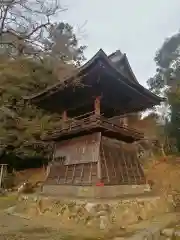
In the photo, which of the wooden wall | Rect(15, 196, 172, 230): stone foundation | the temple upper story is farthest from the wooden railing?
Rect(15, 196, 172, 230): stone foundation

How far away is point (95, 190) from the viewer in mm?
10289

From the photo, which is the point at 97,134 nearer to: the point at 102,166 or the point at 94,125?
the point at 94,125

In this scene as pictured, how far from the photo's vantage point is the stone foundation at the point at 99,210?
331 inches

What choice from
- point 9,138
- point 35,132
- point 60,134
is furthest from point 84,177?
point 9,138

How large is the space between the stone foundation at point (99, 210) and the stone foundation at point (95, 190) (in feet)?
3.68

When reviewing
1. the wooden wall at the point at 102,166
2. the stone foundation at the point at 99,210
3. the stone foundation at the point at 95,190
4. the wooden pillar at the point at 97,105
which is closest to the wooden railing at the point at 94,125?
the wooden pillar at the point at 97,105

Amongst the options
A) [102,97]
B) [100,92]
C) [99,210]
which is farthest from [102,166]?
[100,92]

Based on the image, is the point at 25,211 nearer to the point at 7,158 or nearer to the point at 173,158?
the point at 7,158

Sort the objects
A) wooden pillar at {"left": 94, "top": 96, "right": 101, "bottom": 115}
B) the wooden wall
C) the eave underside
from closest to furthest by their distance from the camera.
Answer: the wooden wall, the eave underside, wooden pillar at {"left": 94, "top": 96, "right": 101, "bottom": 115}

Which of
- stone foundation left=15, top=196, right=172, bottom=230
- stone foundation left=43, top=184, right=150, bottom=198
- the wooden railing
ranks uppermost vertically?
the wooden railing

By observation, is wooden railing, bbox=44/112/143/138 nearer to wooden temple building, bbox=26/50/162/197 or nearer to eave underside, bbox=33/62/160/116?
wooden temple building, bbox=26/50/162/197

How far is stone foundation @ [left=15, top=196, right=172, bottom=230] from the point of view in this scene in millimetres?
8398

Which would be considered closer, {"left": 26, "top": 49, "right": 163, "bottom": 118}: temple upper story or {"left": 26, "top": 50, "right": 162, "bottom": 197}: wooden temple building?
{"left": 26, "top": 49, "right": 163, "bottom": 118}: temple upper story

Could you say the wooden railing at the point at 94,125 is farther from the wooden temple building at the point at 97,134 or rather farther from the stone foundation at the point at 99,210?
the stone foundation at the point at 99,210
